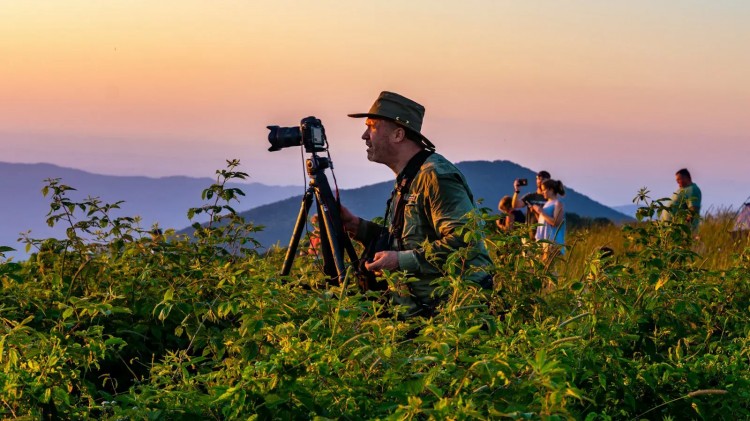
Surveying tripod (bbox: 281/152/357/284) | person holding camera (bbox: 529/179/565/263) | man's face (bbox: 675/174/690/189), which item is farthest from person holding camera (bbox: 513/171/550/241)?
tripod (bbox: 281/152/357/284)

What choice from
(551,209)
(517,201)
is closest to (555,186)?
(551,209)

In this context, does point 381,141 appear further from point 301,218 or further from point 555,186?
point 555,186

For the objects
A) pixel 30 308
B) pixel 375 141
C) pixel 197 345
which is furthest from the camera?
pixel 375 141

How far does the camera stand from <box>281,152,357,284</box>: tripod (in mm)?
5922

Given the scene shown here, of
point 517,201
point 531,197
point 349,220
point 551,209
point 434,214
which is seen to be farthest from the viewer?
point 517,201

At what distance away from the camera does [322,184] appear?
19.9 feet

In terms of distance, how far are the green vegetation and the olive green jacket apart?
29 centimetres

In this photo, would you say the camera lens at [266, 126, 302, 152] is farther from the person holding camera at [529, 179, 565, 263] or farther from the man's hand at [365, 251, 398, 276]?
the person holding camera at [529, 179, 565, 263]

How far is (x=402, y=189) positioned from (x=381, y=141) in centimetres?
39

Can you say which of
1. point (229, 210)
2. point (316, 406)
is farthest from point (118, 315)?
point (316, 406)

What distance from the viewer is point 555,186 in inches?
482

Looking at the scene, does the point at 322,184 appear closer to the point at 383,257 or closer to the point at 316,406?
the point at 383,257

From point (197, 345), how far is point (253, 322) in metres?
0.61

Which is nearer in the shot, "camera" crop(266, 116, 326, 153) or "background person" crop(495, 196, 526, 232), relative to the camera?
"camera" crop(266, 116, 326, 153)
